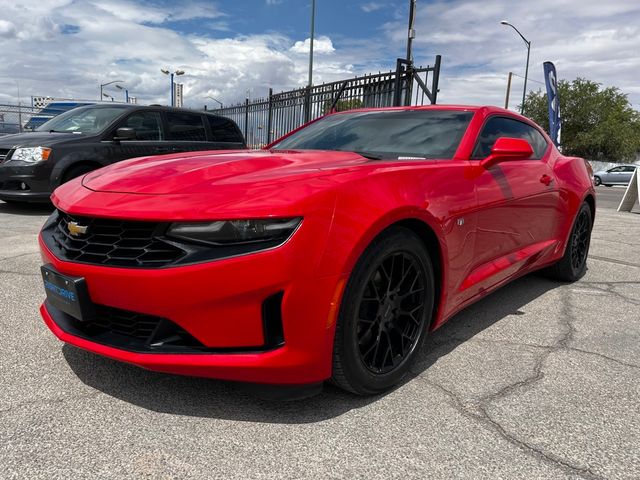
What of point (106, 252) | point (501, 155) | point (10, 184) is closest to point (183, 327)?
point (106, 252)

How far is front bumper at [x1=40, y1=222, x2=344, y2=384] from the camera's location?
1756 mm

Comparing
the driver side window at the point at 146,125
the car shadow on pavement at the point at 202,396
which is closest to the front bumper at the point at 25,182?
the driver side window at the point at 146,125

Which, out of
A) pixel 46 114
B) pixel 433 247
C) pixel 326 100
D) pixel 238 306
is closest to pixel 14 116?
pixel 46 114

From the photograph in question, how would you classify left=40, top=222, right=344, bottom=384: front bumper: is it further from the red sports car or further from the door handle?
the door handle

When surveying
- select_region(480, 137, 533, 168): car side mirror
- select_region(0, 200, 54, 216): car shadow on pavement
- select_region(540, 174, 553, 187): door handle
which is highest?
select_region(480, 137, 533, 168): car side mirror

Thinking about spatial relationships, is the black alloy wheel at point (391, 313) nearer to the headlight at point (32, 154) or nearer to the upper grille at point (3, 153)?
the headlight at point (32, 154)

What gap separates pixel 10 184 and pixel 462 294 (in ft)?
20.5

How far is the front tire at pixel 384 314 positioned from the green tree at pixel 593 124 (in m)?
42.2

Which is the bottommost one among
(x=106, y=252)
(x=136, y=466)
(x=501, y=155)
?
(x=136, y=466)

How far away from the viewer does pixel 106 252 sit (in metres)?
1.93

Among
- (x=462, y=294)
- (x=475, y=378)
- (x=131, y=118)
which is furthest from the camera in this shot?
(x=131, y=118)

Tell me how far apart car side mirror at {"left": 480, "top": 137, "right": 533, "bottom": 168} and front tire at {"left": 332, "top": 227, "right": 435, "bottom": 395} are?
0.85m

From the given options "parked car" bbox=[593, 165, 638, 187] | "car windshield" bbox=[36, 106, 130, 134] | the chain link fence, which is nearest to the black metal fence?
"car windshield" bbox=[36, 106, 130, 134]

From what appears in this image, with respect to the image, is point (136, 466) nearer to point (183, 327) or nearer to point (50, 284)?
point (183, 327)
